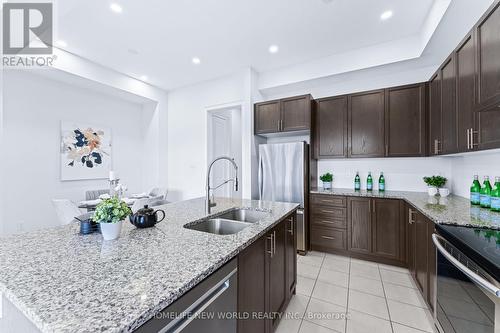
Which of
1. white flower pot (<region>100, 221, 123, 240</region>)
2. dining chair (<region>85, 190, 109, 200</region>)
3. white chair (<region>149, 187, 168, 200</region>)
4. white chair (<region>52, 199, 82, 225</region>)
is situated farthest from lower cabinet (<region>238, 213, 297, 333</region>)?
dining chair (<region>85, 190, 109, 200</region>)

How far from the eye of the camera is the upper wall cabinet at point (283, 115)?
3.37 meters

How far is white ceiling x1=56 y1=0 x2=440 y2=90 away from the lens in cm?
240

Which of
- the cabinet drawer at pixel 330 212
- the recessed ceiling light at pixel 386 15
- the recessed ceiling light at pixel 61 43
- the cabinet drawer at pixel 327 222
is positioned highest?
the recessed ceiling light at pixel 61 43

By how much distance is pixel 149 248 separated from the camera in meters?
1.05

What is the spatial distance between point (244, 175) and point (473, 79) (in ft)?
9.80

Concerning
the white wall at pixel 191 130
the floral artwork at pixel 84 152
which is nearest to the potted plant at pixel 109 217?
the white wall at pixel 191 130

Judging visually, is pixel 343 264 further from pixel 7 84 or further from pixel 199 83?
pixel 7 84

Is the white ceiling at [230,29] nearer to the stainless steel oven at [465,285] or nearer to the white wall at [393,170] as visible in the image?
the white wall at [393,170]

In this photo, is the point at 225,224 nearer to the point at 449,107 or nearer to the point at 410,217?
the point at 410,217

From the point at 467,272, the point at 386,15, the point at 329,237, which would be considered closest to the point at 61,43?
the point at 386,15

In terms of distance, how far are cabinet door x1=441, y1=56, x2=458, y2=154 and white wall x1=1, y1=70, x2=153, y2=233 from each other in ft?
18.5

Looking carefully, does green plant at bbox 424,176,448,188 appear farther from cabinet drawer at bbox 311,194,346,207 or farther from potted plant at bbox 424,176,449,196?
cabinet drawer at bbox 311,194,346,207

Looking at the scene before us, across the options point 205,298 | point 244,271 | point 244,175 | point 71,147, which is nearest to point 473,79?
point 244,271

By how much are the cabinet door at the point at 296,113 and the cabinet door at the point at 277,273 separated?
2058 mm
